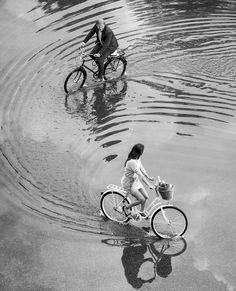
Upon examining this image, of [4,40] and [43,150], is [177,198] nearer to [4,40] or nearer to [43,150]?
[43,150]

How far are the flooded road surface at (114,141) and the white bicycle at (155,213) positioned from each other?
0.26 meters

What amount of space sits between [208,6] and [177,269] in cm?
1416

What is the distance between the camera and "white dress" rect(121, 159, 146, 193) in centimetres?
896

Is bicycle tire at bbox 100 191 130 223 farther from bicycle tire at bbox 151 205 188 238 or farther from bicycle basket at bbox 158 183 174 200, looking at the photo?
bicycle basket at bbox 158 183 174 200

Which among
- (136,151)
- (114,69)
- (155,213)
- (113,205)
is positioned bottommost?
(113,205)

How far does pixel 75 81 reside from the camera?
14484mm

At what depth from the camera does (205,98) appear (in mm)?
14172

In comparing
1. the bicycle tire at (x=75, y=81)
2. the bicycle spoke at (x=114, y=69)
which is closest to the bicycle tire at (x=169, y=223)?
the bicycle tire at (x=75, y=81)

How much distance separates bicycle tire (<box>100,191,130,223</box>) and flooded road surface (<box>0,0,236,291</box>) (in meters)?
0.23

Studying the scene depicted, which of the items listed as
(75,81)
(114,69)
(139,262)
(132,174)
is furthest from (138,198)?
(114,69)

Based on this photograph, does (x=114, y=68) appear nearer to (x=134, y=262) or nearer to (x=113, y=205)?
(x=113, y=205)

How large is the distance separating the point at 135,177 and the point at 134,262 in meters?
1.69

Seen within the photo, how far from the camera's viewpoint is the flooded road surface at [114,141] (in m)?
9.00

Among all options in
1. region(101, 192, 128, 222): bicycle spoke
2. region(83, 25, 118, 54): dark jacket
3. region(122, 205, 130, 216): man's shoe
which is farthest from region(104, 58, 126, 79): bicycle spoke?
region(122, 205, 130, 216): man's shoe
